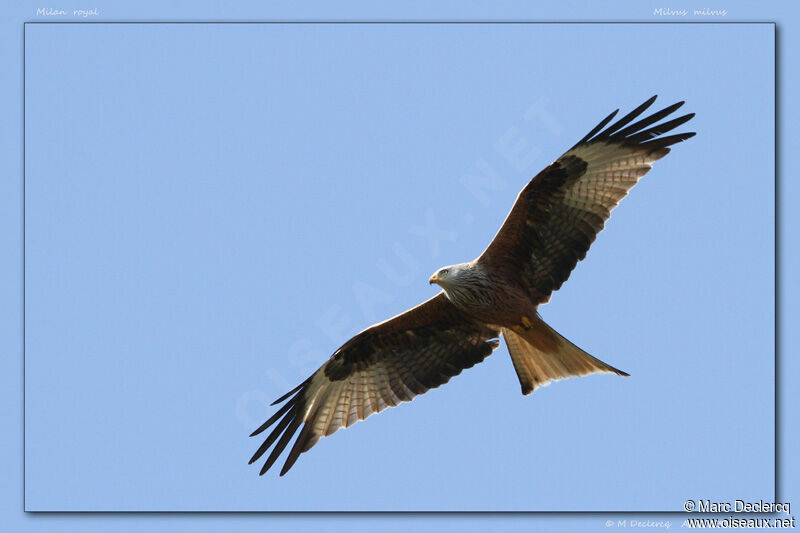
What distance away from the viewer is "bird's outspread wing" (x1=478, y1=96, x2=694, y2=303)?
9.52 m

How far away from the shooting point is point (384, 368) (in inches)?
413

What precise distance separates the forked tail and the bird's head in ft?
2.52

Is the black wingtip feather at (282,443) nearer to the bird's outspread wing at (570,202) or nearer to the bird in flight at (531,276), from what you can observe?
the bird in flight at (531,276)

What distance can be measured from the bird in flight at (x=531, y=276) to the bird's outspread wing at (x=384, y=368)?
0.01 meters

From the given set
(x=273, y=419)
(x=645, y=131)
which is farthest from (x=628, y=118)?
(x=273, y=419)

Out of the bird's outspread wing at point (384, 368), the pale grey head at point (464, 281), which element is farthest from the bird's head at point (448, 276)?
the bird's outspread wing at point (384, 368)

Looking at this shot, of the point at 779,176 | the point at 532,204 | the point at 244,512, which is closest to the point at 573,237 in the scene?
the point at 532,204

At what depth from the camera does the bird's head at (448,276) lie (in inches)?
377

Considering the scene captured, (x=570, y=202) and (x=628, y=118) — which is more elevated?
(x=628, y=118)

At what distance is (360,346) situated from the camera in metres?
10.4

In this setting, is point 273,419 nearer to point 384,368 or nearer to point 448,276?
point 384,368

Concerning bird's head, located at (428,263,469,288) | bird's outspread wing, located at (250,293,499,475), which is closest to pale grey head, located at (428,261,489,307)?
bird's head, located at (428,263,469,288)

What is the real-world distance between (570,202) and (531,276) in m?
0.74

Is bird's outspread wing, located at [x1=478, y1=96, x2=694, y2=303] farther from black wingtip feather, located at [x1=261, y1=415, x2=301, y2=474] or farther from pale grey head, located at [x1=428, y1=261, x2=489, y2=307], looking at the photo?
black wingtip feather, located at [x1=261, y1=415, x2=301, y2=474]
